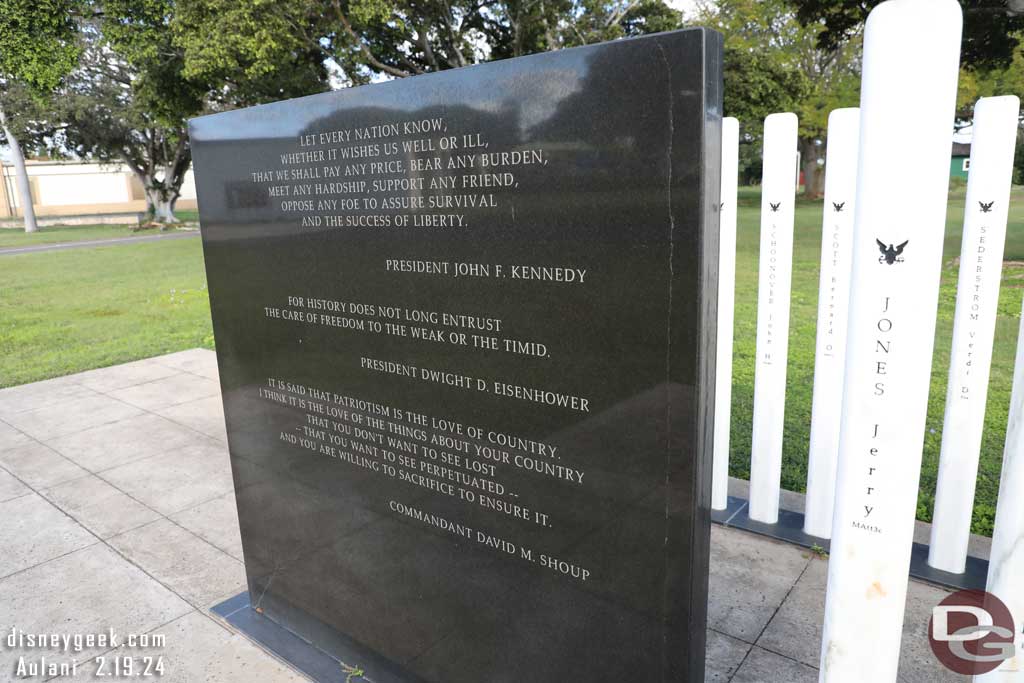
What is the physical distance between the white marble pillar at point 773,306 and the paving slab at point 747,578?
1.06 ft

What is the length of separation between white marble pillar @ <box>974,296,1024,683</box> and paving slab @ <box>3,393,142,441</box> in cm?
750

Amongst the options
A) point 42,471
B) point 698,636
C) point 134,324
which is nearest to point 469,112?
point 698,636

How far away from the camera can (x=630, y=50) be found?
2.14 m

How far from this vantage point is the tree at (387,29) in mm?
15727

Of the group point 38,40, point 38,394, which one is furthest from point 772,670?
point 38,40

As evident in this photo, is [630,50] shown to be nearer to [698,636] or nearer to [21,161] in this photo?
[698,636]

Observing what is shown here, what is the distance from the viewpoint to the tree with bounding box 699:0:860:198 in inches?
836

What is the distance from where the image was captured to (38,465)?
20.2 feet

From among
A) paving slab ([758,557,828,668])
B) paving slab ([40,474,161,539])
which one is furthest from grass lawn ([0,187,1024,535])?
paving slab ([40,474,161,539])

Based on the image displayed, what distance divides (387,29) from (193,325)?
32.9 ft

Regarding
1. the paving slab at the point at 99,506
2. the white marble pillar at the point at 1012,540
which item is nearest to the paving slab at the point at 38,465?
the paving slab at the point at 99,506

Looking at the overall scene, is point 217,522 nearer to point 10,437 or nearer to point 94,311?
A: point 10,437

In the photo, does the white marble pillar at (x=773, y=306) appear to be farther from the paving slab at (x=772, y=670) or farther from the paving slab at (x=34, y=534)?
the paving slab at (x=34, y=534)

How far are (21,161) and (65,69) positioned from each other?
28.5 metres
